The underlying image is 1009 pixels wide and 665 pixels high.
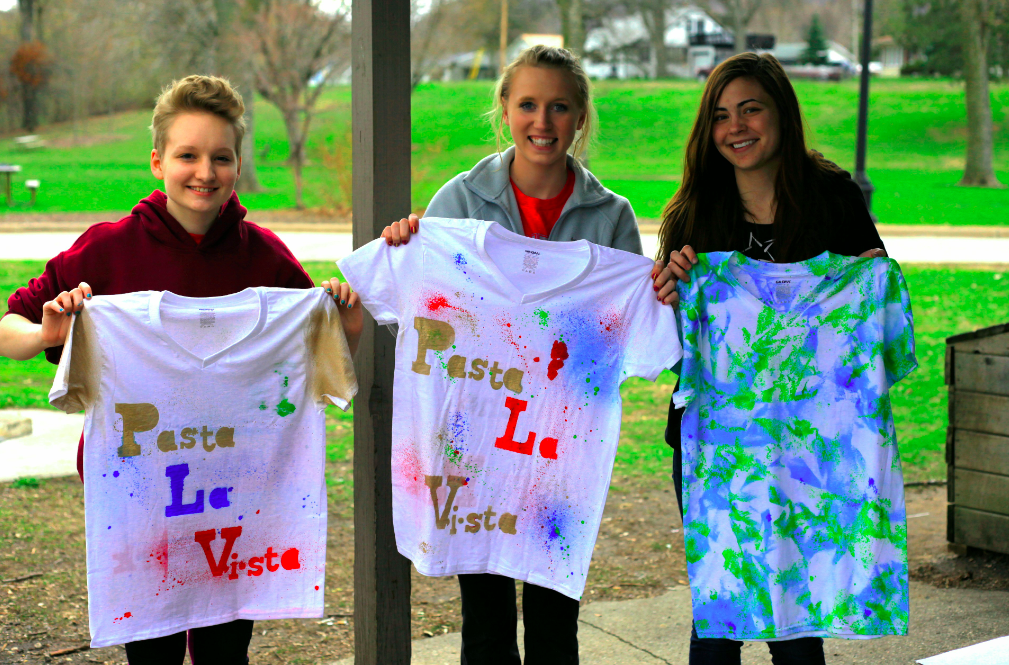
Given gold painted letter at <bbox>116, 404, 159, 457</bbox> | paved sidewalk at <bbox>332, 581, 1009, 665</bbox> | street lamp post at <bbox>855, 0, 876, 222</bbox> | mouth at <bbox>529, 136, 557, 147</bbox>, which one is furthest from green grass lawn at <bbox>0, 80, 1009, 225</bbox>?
gold painted letter at <bbox>116, 404, 159, 457</bbox>

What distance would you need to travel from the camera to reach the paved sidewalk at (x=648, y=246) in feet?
40.6

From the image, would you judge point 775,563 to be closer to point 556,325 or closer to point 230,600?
point 556,325

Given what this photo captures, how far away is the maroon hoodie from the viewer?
7.47 ft

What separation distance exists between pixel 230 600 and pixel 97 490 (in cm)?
46

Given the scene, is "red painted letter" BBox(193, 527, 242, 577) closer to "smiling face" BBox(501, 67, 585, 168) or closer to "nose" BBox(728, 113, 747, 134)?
"smiling face" BBox(501, 67, 585, 168)

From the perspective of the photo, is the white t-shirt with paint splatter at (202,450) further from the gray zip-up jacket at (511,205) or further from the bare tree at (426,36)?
the bare tree at (426,36)

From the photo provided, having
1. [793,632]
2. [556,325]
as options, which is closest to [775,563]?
[793,632]

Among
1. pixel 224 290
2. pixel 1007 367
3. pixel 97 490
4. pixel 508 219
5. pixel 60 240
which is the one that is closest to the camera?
pixel 97 490

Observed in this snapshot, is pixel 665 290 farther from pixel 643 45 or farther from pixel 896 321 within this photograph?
pixel 643 45

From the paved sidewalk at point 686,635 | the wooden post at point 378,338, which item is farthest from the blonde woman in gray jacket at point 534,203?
the paved sidewalk at point 686,635

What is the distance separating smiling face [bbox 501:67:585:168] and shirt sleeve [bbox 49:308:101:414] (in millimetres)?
1211

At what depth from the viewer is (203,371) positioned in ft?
7.63

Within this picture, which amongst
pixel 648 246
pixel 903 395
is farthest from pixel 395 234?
pixel 648 246

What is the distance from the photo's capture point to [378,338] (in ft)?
8.94
